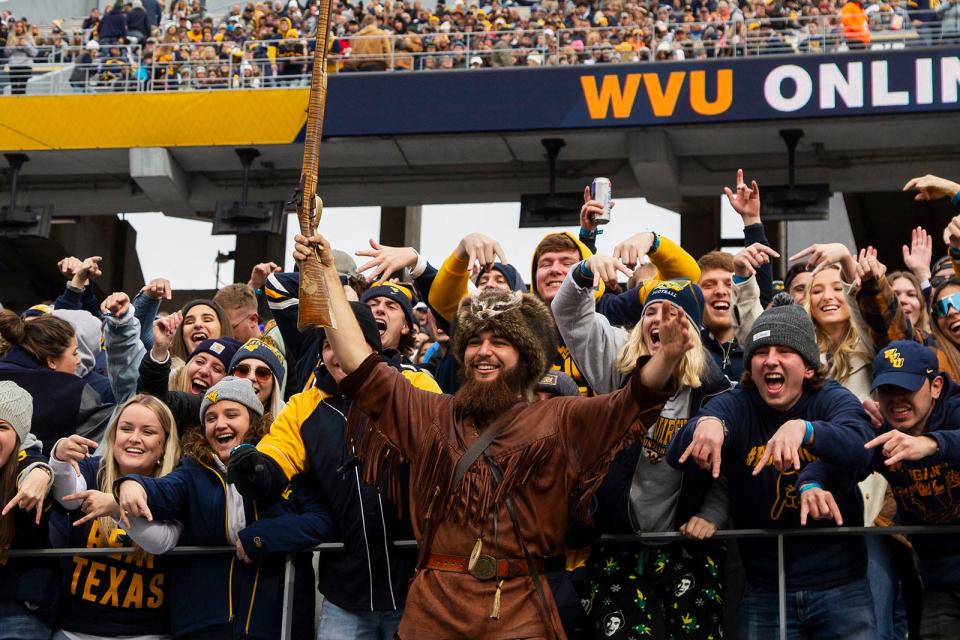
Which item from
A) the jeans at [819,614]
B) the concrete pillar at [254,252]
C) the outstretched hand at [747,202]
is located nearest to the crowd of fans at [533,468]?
the jeans at [819,614]

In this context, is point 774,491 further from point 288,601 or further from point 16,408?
point 16,408

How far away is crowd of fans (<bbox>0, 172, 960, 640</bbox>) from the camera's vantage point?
3.97 meters

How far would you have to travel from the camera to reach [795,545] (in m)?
4.58

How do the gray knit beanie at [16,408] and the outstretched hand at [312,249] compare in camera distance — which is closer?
the outstretched hand at [312,249]

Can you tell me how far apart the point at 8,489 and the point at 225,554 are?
89 cm

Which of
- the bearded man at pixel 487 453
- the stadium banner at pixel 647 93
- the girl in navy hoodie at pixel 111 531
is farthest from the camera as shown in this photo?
the stadium banner at pixel 647 93

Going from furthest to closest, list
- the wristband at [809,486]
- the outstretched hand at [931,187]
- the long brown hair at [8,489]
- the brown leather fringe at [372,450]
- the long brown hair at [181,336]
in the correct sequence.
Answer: the long brown hair at [181,336], the outstretched hand at [931,187], the long brown hair at [8,489], the wristband at [809,486], the brown leather fringe at [372,450]

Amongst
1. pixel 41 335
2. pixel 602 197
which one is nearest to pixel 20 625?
pixel 41 335

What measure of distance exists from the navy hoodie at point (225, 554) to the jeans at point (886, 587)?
196 cm

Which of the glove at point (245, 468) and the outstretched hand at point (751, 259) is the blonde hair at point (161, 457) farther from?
the outstretched hand at point (751, 259)

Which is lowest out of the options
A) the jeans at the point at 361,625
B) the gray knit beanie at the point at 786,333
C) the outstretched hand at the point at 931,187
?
the jeans at the point at 361,625

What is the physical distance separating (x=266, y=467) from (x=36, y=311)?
3009 mm

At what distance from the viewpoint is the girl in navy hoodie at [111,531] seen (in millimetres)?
4969

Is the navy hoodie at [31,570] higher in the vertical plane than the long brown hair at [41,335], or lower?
lower
